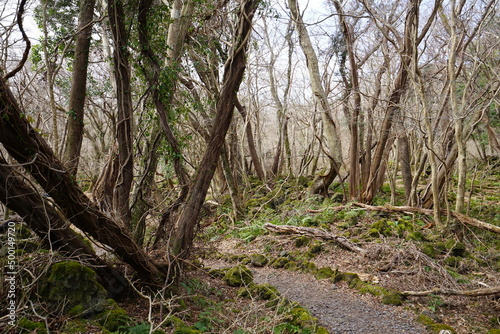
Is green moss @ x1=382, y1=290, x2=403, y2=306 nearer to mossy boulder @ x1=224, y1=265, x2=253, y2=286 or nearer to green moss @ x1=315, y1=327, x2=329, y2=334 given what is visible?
green moss @ x1=315, y1=327, x2=329, y2=334

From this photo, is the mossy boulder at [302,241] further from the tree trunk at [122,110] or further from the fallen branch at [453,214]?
the tree trunk at [122,110]

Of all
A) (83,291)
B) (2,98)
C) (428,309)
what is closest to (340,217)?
(428,309)

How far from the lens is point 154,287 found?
4.47 meters

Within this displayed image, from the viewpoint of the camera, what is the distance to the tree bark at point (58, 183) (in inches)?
118

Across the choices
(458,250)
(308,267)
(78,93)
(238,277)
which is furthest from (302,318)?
(78,93)

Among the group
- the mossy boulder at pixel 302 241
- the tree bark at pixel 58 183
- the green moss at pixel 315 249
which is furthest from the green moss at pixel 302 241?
the tree bark at pixel 58 183

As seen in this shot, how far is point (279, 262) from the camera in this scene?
722cm

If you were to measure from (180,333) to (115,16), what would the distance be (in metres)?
4.60

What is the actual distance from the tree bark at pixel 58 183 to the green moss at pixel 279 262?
350cm

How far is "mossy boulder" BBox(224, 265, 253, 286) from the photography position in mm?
6059

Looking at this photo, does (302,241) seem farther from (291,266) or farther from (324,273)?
(324,273)

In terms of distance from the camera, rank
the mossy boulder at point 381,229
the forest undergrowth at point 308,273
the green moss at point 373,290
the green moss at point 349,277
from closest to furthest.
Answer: the forest undergrowth at point 308,273
the green moss at point 373,290
the green moss at point 349,277
the mossy boulder at point 381,229

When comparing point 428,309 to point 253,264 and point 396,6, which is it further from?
point 396,6

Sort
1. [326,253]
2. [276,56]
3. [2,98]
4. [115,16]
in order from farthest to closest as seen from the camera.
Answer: [276,56]
[326,253]
[115,16]
[2,98]
